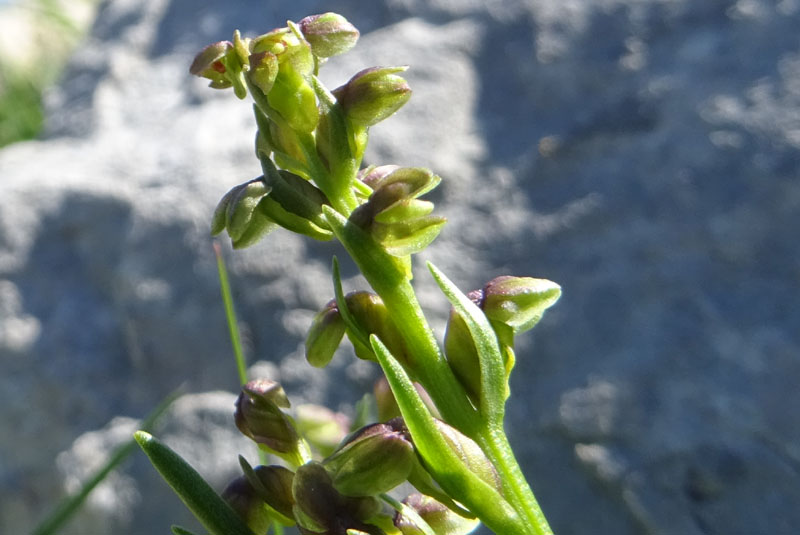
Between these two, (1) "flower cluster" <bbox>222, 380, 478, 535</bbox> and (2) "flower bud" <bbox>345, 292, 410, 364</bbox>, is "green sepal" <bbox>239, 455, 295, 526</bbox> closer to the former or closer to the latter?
(1) "flower cluster" <bbox>222, 380, 478, 535</bbox>

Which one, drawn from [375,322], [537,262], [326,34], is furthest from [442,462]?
[537,262]

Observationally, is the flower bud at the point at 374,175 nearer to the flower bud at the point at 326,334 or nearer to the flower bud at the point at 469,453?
the flower bud at the point at 326,334

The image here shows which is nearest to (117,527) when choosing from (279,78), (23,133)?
(279,78)

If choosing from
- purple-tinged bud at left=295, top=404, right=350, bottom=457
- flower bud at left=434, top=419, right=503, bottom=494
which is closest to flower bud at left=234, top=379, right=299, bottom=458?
flower bud at left=434, top=419, right=503, bottom=494

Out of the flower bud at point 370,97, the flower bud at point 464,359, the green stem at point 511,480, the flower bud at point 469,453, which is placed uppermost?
the flower bud at point 370,97

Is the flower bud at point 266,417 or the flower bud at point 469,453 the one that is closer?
the flower bud at point 469,453

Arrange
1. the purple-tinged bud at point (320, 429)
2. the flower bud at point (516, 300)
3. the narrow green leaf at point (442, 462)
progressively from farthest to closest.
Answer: the purple-tinged bud at point (320, 429), the flower bud at point (516, 300), the narrow green leaf at point (442, 462)

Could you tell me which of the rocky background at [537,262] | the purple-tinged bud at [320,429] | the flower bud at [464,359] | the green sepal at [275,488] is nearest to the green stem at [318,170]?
the flower bud at [464,359]

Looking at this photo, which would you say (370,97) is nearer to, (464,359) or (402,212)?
(402,212)

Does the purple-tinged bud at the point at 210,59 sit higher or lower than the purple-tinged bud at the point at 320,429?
higher
